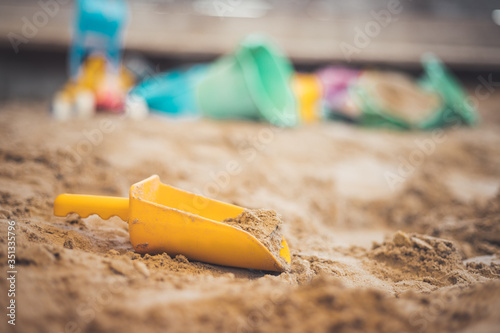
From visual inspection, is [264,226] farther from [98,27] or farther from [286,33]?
[286,33]

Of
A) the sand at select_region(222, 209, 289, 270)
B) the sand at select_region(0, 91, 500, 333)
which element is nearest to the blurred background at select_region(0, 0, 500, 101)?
the sand at select_region(0, 91, 500, 333)

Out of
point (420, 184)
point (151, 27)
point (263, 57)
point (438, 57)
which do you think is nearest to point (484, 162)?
point (420, 184)

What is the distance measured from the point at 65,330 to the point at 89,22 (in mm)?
3392

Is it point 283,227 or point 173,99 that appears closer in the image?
point 283,227

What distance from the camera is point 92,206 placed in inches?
50.3

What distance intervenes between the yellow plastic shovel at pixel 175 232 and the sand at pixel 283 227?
0.04m

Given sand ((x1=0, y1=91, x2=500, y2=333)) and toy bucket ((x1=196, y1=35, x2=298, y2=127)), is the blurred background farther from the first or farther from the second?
toy bucket ((x1=196, y1=35, x2=298, y2=127))

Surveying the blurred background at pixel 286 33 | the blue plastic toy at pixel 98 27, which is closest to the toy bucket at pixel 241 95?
the blue plastic toy at pixel 98 27

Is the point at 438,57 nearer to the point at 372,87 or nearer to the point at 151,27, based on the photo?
the point at 372,87

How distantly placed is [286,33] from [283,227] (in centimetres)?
428

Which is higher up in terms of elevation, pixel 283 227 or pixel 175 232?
pixel 175 232

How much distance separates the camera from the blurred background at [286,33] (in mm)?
4684

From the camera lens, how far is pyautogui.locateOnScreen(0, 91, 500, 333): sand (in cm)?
87

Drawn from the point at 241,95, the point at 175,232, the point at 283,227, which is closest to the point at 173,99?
the point at 241,95
